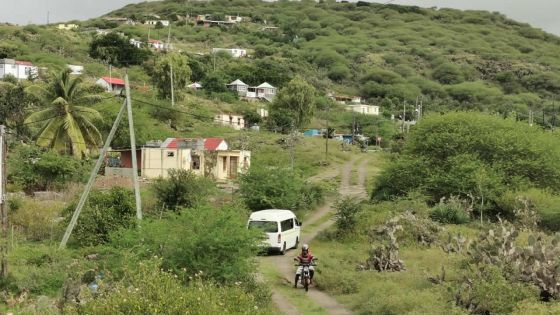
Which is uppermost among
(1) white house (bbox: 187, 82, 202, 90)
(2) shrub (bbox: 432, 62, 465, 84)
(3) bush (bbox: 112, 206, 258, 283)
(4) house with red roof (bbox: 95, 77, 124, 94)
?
(2) shrub (bbox: 432, 62, 465, 84)

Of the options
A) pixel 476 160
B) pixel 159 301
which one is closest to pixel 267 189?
pixel 476 160

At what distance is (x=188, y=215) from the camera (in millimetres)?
16094

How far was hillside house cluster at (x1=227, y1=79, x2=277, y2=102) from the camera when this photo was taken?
9312cm

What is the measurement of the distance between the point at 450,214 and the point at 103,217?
15.2 meters

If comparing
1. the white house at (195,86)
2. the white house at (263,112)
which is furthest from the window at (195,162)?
the white house at (195,86)

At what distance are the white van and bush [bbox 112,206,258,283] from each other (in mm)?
6926

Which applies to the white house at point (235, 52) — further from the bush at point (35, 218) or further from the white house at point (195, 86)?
the bush at point (35, 218)

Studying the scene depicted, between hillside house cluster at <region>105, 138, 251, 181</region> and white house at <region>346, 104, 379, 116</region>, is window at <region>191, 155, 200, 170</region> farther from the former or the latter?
white house at <region>346, 104, 379, 116</region>

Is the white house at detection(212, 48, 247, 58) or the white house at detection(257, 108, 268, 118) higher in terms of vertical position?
the white house at detection(212, 48, 247, 58)

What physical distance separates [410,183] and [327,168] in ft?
64.8

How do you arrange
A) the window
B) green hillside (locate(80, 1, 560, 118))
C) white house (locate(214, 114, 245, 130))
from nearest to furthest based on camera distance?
the window
white house (locate(214, 114, 245, 130))
green hillside (locate(80, 1, 560, 118))

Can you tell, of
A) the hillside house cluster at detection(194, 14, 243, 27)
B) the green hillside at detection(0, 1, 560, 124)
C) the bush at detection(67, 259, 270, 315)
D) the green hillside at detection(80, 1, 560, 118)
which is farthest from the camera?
the hillside house cluster at detection(194, 14, 243, 27)

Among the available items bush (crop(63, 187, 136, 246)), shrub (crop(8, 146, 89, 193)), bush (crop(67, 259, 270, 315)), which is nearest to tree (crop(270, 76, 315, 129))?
shrub (crop(8, 146, 89, 193))

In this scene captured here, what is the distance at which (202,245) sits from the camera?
49.3 feet
